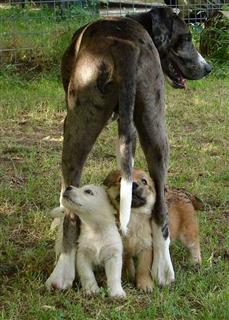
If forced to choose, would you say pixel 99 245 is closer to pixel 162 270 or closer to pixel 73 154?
pixel 162 270

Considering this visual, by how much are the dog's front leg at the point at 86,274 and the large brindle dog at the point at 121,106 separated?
0.09 metres

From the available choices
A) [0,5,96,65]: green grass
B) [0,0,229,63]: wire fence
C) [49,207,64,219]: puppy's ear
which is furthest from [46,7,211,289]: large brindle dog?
[0,5,96,65]: green grass

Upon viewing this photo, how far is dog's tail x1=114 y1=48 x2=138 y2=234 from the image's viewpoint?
4.19 metres

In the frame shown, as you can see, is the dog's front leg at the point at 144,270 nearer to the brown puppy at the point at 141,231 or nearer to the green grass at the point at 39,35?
the brown puppy at the point at 141,231

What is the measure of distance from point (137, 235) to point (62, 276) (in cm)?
52

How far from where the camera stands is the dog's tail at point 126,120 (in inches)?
165

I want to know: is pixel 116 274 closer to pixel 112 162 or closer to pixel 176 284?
pixel 176 284

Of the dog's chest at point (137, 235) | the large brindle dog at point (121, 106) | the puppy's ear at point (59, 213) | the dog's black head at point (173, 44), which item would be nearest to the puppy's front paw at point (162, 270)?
the large brindle dog at point (121, 106)

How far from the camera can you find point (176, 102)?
9367 mm

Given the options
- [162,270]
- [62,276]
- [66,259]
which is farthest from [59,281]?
[162,270]

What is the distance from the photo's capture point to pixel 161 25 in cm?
499

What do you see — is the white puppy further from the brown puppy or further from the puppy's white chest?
the brown puppy

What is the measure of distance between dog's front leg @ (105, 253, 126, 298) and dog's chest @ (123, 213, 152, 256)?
0.19 m

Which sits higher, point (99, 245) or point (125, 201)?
point (125, 201)
